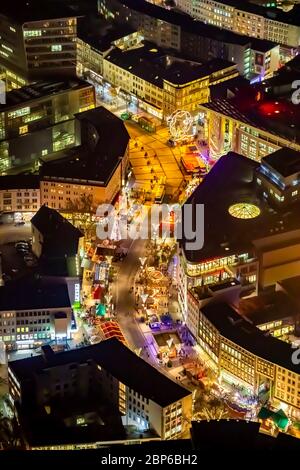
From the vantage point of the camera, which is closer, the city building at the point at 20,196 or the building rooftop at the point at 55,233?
the building rooftop at the point at 55,233

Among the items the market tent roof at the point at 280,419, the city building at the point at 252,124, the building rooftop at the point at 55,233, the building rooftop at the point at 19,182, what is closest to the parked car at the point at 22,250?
the building rooftop at the point at 55,233

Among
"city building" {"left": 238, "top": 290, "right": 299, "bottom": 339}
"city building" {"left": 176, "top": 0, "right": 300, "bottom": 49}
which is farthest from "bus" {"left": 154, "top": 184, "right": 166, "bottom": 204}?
"city building" {"left": 176, "top": 0, "right": 300, "bottom": 49}

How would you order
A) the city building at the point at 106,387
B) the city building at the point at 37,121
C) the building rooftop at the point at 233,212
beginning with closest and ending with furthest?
1. the city building at the point at 106,387
2. the building rooftop at the point at 233,212
3. the city building at the point at 37,121

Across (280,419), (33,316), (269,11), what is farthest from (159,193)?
(269,11)

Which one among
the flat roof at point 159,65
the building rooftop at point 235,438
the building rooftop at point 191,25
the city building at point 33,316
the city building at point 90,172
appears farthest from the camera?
the building rooftop at point 191,25

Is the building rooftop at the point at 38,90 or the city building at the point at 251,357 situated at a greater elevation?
the building rooftop at the point at 38,90

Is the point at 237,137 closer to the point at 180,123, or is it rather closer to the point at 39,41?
the point at 180,123

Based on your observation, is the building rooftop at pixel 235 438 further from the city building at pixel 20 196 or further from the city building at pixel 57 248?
the city building at pixel 20 196

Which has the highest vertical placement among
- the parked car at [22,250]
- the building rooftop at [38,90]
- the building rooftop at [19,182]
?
the building rooftop at [38,90]
